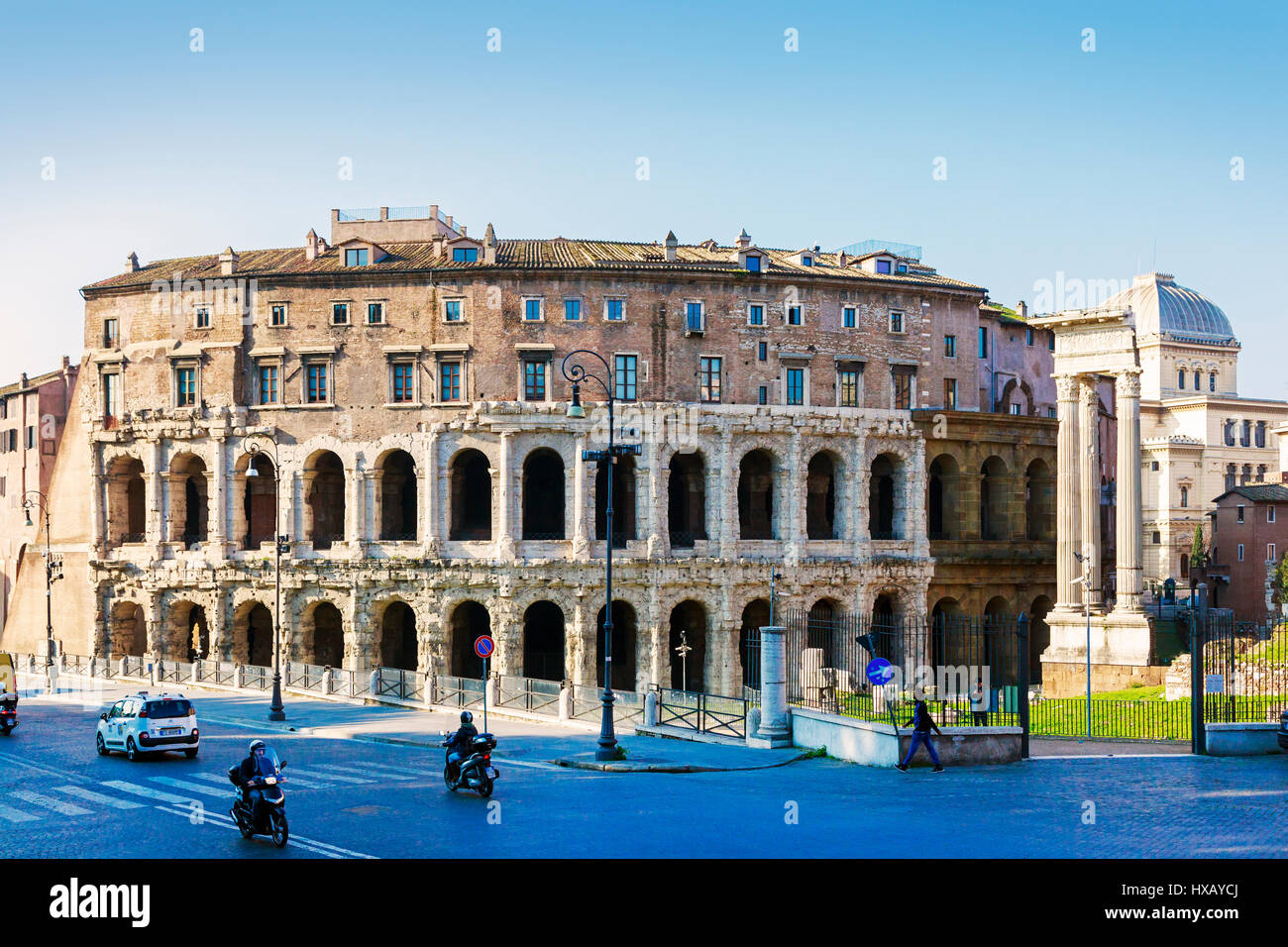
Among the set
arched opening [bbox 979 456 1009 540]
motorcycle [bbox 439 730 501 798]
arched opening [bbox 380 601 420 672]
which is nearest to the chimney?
arched opening [bbox 380 601 420 672]

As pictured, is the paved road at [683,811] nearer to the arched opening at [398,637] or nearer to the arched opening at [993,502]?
the arched opening at [398,637]

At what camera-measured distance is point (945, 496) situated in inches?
2144

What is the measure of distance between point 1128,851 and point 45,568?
181 ft

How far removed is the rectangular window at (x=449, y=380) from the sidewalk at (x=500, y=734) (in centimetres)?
1312

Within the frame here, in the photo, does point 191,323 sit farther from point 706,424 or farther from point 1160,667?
point 1160,667

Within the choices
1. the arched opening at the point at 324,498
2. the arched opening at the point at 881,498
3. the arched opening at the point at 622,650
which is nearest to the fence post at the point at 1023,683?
the arched opening at the point at 622,650

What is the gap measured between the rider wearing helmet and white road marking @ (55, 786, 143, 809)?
4.69m

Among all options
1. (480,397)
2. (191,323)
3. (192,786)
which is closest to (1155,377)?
(480,397)

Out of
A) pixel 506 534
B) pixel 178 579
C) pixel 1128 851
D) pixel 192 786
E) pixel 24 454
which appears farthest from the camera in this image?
pixel 24 454

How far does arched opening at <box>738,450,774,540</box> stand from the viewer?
52.6 metres

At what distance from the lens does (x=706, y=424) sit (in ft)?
161

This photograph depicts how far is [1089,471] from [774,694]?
23683 millimetres

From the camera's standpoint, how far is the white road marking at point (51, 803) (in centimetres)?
1920

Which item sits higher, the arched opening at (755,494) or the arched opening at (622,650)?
the arched opening at (755,494)
